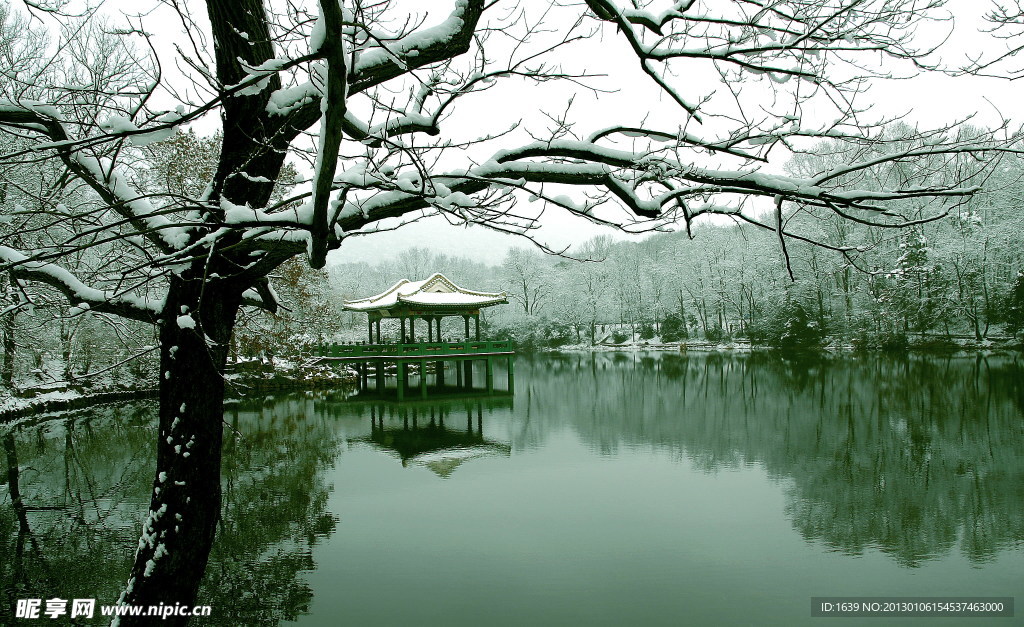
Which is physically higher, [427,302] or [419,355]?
[427,302]

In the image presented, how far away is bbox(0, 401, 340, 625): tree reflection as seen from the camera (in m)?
4.61

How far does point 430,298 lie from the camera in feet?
60.9

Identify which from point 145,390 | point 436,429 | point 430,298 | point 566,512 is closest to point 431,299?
point 430,298

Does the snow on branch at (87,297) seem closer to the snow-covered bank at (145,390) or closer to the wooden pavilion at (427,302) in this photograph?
the snow-covered bank at (145,390)

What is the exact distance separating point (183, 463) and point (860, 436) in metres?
→ 10.3

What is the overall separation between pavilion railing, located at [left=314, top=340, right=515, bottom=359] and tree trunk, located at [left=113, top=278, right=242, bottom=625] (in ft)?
47.7

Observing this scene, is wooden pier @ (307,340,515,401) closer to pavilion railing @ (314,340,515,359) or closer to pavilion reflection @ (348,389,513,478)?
pavilion railing @ (314,340,515,359)

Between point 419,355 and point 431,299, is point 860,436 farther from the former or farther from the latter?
point 431,299

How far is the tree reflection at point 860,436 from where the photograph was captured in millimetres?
5977

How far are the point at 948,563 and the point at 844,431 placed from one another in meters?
5.44

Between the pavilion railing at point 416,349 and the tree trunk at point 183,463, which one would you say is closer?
the tree trunk at point 183,463

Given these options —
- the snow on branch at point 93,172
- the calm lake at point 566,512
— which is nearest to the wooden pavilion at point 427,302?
the calm lake at point 566,512

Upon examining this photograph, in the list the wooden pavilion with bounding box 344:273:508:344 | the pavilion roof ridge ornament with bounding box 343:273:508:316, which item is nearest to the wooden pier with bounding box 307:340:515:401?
the wooden pavilion with bounding box 344:273:508:344

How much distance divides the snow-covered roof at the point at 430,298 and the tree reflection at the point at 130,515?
7058 mm
